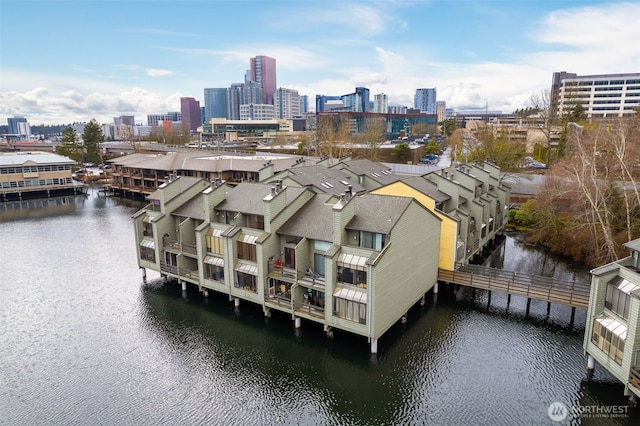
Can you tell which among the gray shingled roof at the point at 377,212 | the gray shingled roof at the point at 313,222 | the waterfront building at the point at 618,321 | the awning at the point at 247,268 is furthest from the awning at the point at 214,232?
the waterfront building at the point at 618,321

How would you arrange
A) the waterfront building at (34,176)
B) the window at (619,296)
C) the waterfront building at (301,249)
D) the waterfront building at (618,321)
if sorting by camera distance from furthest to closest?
the waterfront building at (34,176)
the waterfront building at (301,249)
the window at (619,296)
the waterfront building at (618,321)

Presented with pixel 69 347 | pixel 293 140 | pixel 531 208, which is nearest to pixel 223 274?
pixel 69 347

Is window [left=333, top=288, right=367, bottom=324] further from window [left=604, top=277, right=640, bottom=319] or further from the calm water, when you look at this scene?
window [left=604, top=277, right=640, bottom=319]

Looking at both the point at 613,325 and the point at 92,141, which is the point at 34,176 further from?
the point at 613,325

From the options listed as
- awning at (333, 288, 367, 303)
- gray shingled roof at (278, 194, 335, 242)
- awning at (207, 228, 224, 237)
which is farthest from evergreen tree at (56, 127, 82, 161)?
awning at (333, 288, 367, 303)

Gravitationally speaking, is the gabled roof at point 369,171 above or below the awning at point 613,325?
above

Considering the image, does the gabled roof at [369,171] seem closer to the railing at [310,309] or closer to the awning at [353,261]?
the awning at [353,261]

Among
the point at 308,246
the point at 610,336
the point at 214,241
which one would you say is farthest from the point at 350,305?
the point at 610,336
